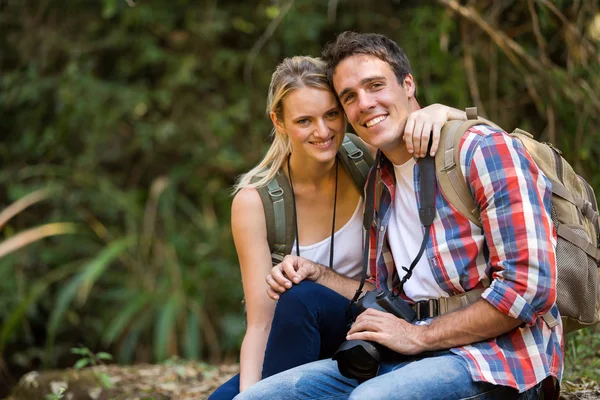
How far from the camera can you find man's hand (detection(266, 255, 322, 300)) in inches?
96.8

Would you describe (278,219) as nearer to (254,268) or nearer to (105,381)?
(254,268)

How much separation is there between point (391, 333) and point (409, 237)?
346 mm

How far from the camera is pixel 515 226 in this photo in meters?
2.01

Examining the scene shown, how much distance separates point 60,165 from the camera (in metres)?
6.56

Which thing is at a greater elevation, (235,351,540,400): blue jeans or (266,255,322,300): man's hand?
(266,255,322,300): man's hand

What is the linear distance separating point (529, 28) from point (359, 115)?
2.88 metres

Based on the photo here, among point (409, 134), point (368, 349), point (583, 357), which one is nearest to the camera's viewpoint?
point (368, 349)

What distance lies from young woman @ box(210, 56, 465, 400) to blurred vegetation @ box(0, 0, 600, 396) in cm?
266

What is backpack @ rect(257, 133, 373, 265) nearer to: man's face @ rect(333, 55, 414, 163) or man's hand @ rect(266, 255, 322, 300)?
man's hand @ rect(266, 255, 322, 300)

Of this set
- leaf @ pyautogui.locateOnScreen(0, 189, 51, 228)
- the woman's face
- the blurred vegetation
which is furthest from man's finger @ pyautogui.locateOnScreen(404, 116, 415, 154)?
leaf @ pyautogui.locateOnScreen(0, 189, 51, 228)

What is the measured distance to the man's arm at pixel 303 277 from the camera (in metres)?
2.46

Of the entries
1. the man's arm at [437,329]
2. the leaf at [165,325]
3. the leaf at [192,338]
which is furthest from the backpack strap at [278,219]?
the leaf at [192,338]

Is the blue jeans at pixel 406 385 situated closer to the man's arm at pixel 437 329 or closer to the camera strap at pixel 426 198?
the man's arm at pixel 437 329

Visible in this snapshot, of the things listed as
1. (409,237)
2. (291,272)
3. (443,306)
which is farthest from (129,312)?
(443,306)
